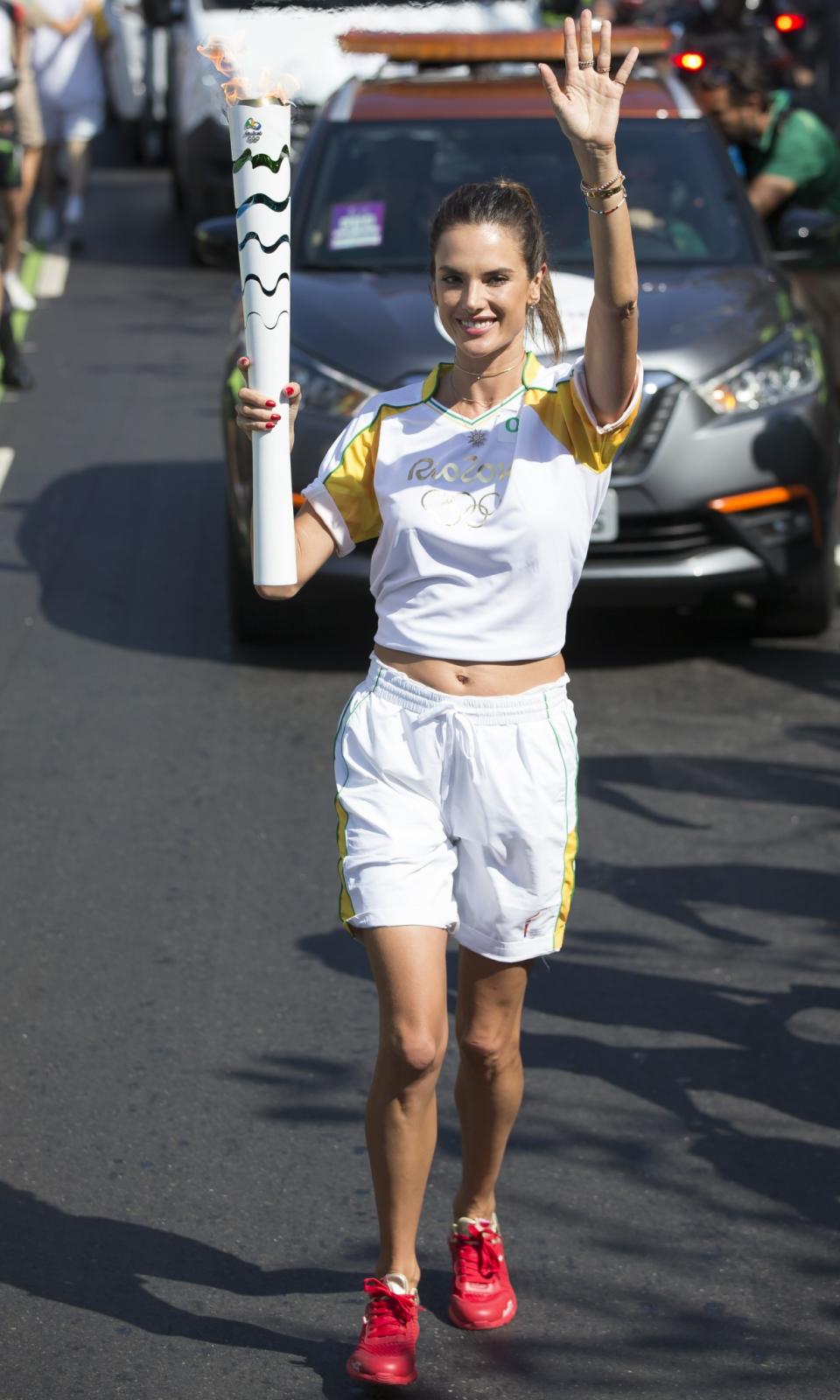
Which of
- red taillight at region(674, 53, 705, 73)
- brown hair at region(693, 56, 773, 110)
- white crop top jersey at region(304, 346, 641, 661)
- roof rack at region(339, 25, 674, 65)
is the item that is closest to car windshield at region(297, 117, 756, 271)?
roof rack at region(339, 25, 674, 65)

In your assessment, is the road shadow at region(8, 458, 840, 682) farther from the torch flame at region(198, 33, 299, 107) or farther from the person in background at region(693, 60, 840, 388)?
the torch flame at region(198, 33, 299, 107)

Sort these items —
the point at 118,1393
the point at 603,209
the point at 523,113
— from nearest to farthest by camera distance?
the point at 603,209, the point at 118,1393, the point at 523,113

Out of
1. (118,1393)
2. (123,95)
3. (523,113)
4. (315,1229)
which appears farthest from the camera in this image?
(123,95)

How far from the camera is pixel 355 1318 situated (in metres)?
4.02

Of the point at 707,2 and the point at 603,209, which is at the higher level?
the point at 603,209

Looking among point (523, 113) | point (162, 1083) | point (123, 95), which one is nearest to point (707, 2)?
point (123, 95)

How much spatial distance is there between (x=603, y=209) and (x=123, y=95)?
18.2 metres

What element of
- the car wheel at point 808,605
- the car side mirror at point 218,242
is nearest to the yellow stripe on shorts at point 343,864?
the car wheel at point 808,605

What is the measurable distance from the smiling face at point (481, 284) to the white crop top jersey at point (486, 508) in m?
0.13

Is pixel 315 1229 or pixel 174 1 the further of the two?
pixel 174 1

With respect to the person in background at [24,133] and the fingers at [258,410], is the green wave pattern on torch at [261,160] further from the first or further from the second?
the person in background at [24,133]

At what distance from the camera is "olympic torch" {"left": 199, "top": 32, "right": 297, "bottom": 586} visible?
3441 millimetres

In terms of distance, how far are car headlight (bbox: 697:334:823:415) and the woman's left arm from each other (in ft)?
13.8

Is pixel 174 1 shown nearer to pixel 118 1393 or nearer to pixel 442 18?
pixel 442 18
